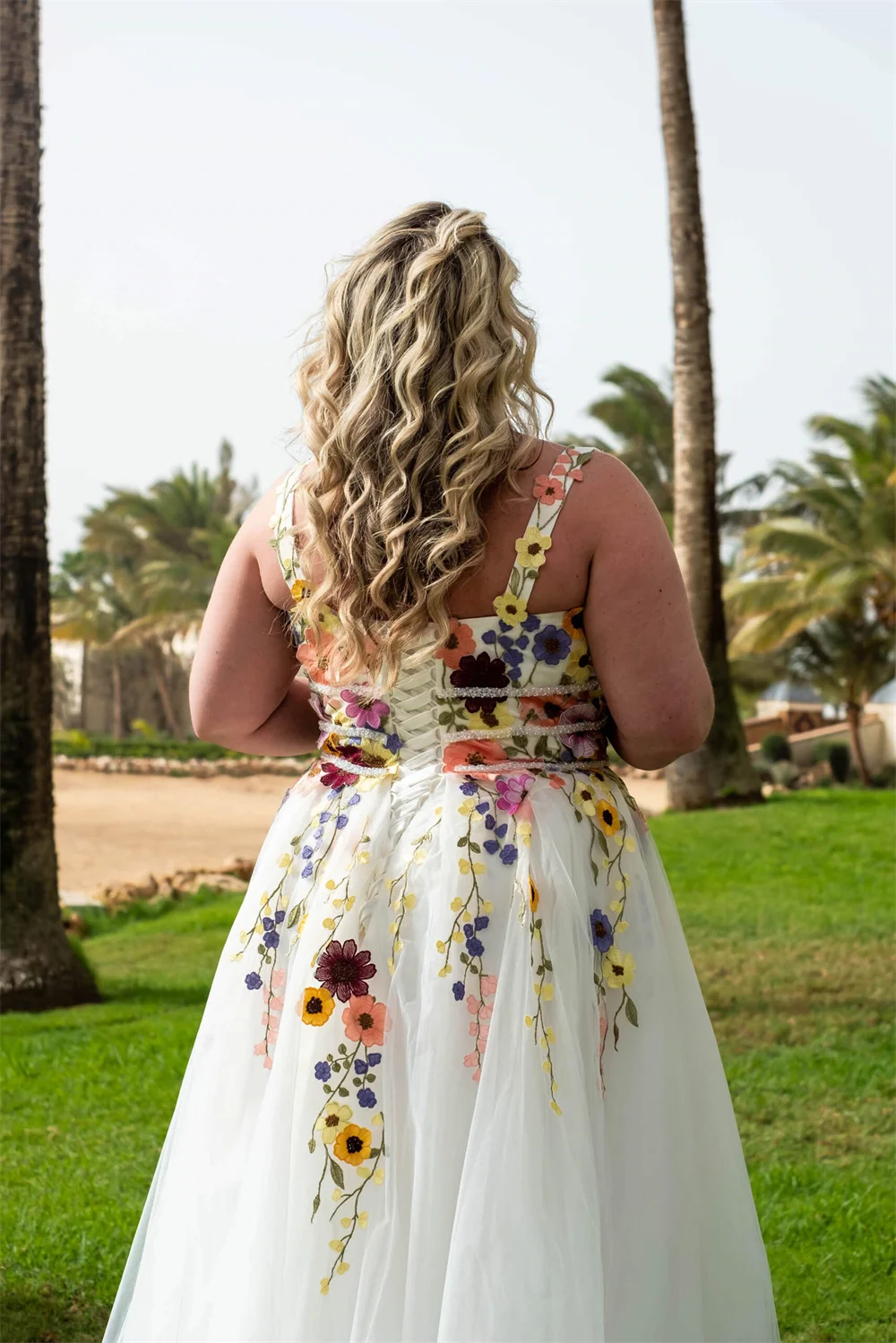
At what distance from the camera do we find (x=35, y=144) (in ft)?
20.3

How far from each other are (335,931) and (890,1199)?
255 centimetres

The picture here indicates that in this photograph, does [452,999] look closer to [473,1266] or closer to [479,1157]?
[479,1157]

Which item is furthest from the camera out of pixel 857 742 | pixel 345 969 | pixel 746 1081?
pixel 857 742

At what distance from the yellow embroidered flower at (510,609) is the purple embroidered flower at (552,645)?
0.04 meters

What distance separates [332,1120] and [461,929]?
0.31 m

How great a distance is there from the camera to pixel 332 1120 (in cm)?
178

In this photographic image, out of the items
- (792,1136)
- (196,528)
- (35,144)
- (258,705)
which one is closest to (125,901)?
(35,144)

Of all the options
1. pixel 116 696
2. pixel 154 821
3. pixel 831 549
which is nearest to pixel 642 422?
pixel 831 549

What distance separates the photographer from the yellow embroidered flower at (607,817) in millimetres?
1881

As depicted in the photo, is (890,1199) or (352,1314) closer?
(352,1314)

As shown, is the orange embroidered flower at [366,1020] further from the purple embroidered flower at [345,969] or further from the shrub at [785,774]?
the shrub at [785,774]

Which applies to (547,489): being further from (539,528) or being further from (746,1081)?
(746,1081)

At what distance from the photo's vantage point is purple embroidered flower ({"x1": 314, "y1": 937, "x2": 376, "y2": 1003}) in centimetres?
182

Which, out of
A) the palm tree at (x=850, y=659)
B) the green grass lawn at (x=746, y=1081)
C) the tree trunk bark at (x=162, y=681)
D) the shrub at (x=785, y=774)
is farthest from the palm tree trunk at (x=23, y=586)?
the tree trunk bark at (x=162, y=681)
